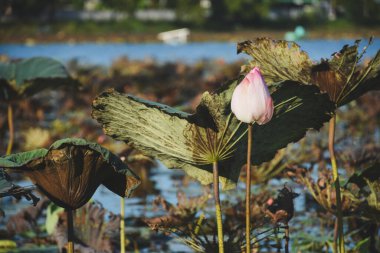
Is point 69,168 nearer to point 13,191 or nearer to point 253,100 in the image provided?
point 13,191

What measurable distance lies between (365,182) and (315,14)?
85.9 meters

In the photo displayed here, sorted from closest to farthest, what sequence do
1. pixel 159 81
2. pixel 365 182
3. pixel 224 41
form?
pixel 365 182 < pixel 159 81 < pixel 224 41

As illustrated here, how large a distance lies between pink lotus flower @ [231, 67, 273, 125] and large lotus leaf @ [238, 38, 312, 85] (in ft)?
2.07

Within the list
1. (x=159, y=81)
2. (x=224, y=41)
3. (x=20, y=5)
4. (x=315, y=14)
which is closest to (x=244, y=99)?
(x=159, y=81)

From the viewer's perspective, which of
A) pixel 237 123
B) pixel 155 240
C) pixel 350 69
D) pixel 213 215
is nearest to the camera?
pixel 237 123

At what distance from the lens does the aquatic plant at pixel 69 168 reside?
3.01m

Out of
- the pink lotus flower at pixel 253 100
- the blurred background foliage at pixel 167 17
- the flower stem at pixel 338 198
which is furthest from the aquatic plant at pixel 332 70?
the blurred background foliage at pixel 167 17

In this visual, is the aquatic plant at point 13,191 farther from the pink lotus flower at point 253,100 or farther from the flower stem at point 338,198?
the flower stem at point 338,198

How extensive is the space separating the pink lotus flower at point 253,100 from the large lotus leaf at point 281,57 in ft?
2.07

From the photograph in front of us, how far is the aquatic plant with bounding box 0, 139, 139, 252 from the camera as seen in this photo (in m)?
3.01

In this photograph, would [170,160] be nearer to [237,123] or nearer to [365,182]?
[237,123]

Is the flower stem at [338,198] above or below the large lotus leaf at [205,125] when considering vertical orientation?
below

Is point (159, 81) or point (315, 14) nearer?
point (159, 81)

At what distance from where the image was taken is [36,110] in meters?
12.7
